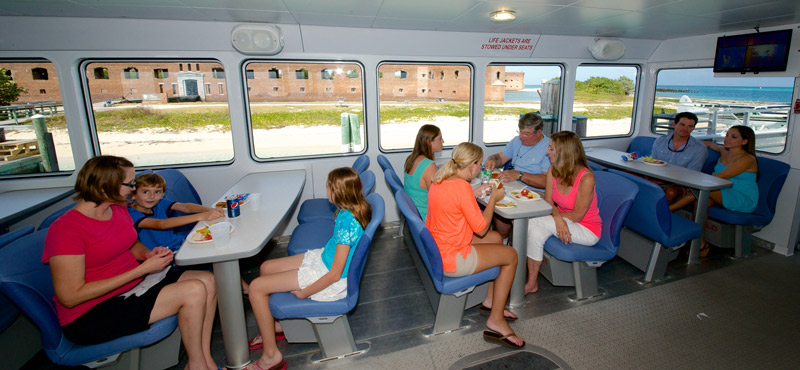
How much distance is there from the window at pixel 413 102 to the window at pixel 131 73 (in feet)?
9.26

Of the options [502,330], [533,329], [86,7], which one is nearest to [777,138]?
[533,329]

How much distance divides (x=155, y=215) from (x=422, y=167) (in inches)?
85.7

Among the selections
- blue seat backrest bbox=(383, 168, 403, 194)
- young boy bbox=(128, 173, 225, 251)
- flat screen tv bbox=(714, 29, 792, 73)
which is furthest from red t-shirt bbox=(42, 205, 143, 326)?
flat screen tv bbox=(714, 29, 792, 73)

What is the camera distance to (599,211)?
3.16 metres

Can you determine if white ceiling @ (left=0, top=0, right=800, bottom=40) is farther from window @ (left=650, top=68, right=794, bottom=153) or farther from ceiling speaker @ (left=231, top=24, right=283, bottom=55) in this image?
window @ (left=650, top=68, right=794, bottom=153)

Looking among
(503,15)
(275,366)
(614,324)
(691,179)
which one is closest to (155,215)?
(275,366)

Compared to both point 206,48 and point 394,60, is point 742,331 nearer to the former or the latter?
point 394,60

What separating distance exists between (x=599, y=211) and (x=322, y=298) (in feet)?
8.10

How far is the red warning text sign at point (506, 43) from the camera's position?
15.9 feet

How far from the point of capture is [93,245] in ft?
6.39

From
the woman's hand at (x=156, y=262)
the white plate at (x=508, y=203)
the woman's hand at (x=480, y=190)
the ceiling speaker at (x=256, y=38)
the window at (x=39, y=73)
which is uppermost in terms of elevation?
the ceiling speaker at (x=256, y=38)

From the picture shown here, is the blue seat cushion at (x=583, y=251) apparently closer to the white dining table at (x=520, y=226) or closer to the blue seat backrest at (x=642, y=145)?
the white dining table at (x=520, y=226)

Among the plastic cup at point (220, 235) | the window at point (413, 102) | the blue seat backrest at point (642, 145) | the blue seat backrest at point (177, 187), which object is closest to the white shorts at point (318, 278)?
the plastic cup at point (220, 235)

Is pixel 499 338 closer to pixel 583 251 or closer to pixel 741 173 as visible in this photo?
pixel 583 251
